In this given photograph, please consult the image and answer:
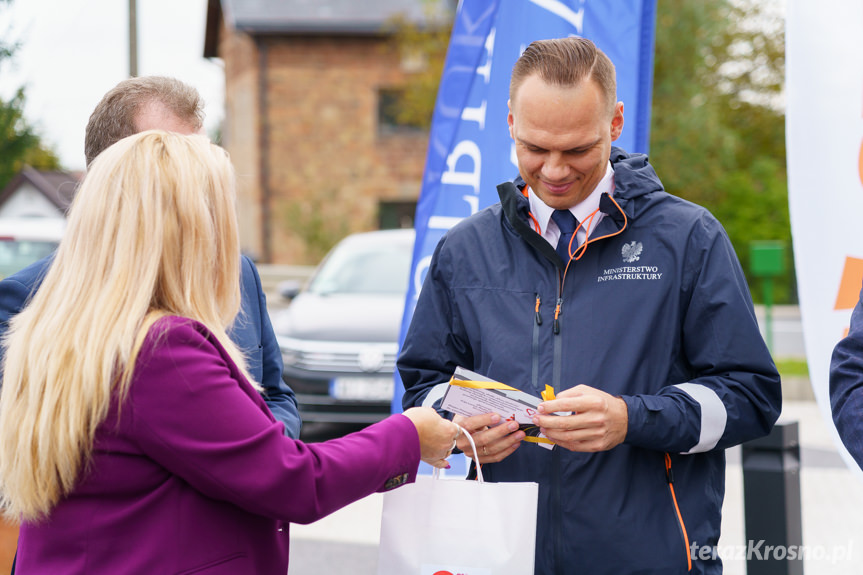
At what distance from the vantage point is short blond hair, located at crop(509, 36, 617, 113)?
2.23 metres

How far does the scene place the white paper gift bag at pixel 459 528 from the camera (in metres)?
1.98

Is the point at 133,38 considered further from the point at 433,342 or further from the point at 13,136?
the point at 433,342

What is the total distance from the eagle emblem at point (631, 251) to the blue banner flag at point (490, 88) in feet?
3.78

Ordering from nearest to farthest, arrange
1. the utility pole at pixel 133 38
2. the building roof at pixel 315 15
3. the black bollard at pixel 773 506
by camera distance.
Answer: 1. the black bollard at pixel 773 506
2. the utility pole at pixel 133 38
3. the building roof at pixel 315 15

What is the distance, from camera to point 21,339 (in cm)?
177

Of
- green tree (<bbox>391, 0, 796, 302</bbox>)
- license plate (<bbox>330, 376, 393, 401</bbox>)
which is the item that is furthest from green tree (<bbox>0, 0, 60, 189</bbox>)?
green tree (<bbox>391, 0, 796, 302</bbox>)

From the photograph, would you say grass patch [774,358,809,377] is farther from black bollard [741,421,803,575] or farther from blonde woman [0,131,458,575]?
blonde woman [0,131,458,575]

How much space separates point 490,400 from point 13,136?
737 centimetres

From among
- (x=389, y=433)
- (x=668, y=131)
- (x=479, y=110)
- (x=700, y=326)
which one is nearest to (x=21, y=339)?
(x=389, y=433)

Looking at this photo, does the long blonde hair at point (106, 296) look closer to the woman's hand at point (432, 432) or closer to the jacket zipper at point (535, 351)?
the woman's hand at point (432, 432)

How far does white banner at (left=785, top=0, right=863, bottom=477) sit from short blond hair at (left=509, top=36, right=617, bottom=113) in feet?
2.98

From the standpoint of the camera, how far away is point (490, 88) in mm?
3619

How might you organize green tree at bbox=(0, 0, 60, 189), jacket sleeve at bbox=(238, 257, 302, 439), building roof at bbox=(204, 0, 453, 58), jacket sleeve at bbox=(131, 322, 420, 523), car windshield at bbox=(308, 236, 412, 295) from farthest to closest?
building roof at bbox=(204, 0, 453, 58)
car windshield at bbox=(308, 236, 412, 295)
green tree at bbox=(0, 0, 60, 189)
jacket sleeve at bbox=(238, 257, 302, 439)
jacket sleeve at bbox=(131, 322, 420, 523)

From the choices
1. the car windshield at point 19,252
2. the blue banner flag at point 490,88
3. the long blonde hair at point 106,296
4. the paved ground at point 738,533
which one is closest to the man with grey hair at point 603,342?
the long blonde hair at point 106,296
